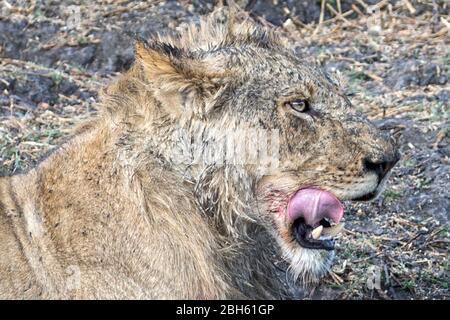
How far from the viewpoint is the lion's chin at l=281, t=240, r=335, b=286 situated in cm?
A: 421

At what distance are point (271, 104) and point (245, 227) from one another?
0.52 m

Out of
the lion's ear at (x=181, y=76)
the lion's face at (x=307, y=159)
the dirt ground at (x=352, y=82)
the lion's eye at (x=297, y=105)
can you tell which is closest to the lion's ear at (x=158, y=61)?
the lion's ear at (x=181, y=76)

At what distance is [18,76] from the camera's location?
7.58 metres

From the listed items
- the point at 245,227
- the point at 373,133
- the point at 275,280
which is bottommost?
the point at 275,280

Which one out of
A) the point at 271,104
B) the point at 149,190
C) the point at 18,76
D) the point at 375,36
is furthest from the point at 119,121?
the point at 375,36

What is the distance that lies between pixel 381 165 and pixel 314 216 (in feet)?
1.13

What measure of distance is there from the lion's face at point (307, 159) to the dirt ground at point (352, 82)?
1249 millimetres

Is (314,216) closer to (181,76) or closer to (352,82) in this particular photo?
(181,76)

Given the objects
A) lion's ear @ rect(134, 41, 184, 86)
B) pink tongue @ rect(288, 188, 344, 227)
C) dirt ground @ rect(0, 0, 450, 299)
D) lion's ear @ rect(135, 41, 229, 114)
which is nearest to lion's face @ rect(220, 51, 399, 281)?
pink tongue @ rect(288, 188, 344, 227)

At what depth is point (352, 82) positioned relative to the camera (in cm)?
812

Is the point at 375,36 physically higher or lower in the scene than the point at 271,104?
lower

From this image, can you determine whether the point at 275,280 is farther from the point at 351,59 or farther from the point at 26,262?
the point at 351,59

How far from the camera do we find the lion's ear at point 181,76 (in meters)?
4.05

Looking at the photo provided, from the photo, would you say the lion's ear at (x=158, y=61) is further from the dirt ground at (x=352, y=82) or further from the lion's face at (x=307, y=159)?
the dirt ground at (x=352, y=82)
